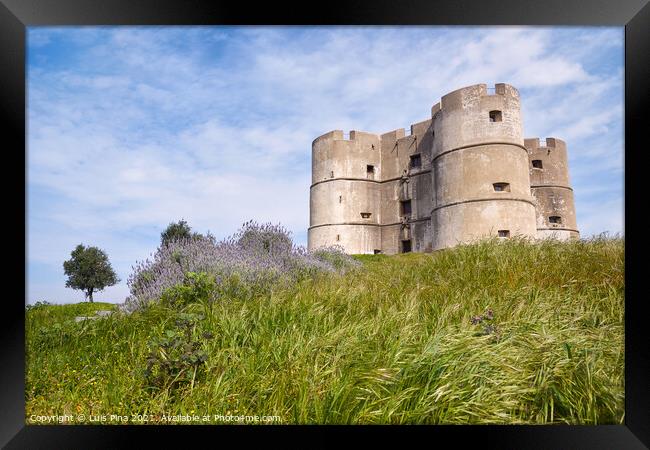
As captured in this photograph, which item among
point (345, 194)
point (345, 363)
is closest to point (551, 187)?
point (345, 194)

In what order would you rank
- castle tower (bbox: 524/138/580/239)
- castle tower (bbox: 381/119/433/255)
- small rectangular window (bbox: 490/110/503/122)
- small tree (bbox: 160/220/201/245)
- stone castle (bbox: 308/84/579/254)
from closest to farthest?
small tree (bbox: 160/220/201/245)
stone castle (bbox: 308/84/579/254)
small rectangular window (bbox: 490/110/503/122)
castle tower (bbox: 381/119/433/255)
castle tower (bbox: 524/138/580/239)

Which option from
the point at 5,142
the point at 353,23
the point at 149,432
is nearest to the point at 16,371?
the point at 149,432

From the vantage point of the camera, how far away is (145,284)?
19.0 ft

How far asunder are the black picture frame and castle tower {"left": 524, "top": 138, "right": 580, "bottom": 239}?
25.6 metres

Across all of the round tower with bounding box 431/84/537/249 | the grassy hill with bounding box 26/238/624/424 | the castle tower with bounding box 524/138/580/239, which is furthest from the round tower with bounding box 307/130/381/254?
the grassy hill with bounding box 26/238/624/424

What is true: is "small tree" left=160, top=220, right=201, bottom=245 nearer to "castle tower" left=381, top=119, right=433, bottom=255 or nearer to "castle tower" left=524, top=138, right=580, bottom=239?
"castle tower" left=381, top=119, right=433, bottom=255

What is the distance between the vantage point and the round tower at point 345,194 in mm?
26344

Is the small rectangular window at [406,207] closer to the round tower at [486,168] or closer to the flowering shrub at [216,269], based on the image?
the round tower at [486,168]

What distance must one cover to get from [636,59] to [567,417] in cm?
235

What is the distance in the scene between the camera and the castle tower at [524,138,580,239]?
2633 cm

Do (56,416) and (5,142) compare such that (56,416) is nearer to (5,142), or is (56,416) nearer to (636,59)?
(5,142)

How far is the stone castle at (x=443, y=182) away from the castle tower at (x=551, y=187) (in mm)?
63

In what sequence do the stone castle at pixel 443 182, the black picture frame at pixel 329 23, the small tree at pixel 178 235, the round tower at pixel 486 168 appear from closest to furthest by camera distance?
the black picture frame at pixel 329 23 < the small tree at pixel 178 235 < the round tower at pixel 486 168 < the stone castle at pixel 443 182

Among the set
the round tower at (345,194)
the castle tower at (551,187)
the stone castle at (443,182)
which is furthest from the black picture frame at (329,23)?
the castle tower at (551,187)
